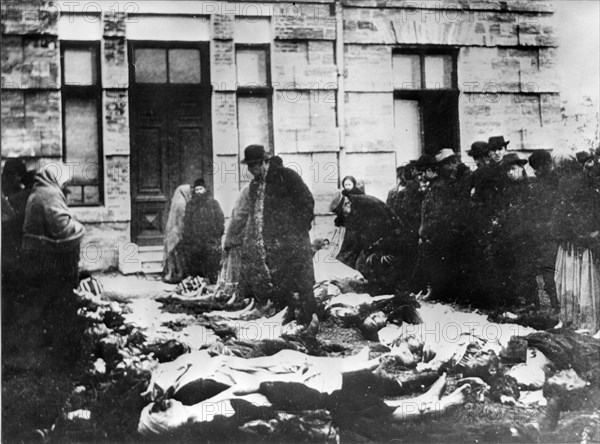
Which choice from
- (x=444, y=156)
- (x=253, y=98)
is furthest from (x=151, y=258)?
(x=444, y=156)

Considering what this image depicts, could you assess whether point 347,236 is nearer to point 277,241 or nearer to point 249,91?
point 277,241

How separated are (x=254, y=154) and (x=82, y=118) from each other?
143cm

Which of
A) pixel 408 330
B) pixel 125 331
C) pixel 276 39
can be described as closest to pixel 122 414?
pixel 125 331

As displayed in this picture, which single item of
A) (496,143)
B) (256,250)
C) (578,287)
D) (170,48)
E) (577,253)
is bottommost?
(578,287)

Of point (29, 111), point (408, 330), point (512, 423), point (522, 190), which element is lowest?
point (512, 423)

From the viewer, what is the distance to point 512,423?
5.20 metres

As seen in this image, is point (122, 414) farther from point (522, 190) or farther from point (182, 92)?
point (522, 190)

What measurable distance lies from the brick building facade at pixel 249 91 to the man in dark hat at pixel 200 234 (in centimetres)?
15

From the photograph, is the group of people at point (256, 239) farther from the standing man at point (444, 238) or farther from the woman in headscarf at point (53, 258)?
the standing man at point (444, 238)

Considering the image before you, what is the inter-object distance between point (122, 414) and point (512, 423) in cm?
316

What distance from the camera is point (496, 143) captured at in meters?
5.42

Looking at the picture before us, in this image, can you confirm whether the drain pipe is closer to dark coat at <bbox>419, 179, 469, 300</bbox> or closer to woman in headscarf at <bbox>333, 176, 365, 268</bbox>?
woman in headscarf at <bbox>333, 176, 365, 268</bbox>

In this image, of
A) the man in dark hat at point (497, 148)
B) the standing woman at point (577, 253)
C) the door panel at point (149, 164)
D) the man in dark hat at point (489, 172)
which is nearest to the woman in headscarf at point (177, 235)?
the door panel at point (149, 164)

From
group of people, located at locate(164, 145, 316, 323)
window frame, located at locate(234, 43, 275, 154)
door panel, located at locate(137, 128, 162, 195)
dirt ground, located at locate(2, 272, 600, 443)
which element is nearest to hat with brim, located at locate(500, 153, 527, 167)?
group of people, located at locate(164, 145, 316, 323)
